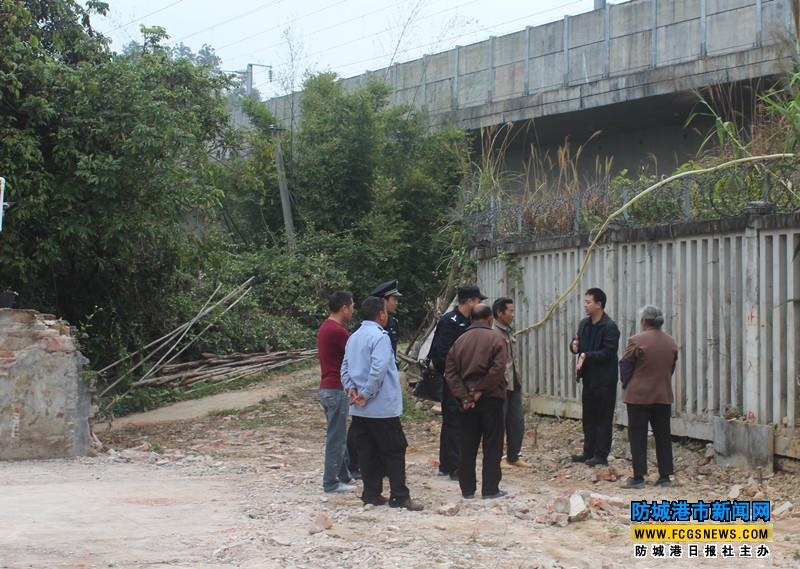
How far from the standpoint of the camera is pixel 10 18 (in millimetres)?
11664

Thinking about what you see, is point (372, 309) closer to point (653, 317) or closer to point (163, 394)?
point (653, 317)

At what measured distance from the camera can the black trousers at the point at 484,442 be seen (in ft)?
25.9

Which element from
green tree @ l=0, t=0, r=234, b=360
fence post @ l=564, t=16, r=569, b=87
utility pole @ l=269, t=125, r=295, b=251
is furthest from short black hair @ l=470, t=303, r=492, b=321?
utility pole @ l=269, t=125, r=295, b=251

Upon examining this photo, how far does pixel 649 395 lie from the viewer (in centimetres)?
844

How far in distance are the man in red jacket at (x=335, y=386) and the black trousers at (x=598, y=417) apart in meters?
2.66

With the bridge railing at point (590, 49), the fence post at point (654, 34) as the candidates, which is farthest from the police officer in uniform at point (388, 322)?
the fence post at point (654, 34)

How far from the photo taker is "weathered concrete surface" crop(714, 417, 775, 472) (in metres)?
8.47

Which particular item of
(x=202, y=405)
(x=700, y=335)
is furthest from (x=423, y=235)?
(x=700, y=335)

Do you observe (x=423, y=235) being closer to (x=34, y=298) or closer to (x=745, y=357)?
(x=34, y=298)

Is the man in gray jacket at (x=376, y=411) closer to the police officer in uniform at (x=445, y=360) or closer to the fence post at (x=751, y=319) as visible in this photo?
the police officer in uniform at (x=445, y=360)

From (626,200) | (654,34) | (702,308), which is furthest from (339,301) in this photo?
(654,34)

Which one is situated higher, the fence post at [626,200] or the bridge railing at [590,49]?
the bridge railing at [590,49]

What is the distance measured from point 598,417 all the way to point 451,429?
1654 mm

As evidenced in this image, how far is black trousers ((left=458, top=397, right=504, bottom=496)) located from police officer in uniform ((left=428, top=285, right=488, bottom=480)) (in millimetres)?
848
